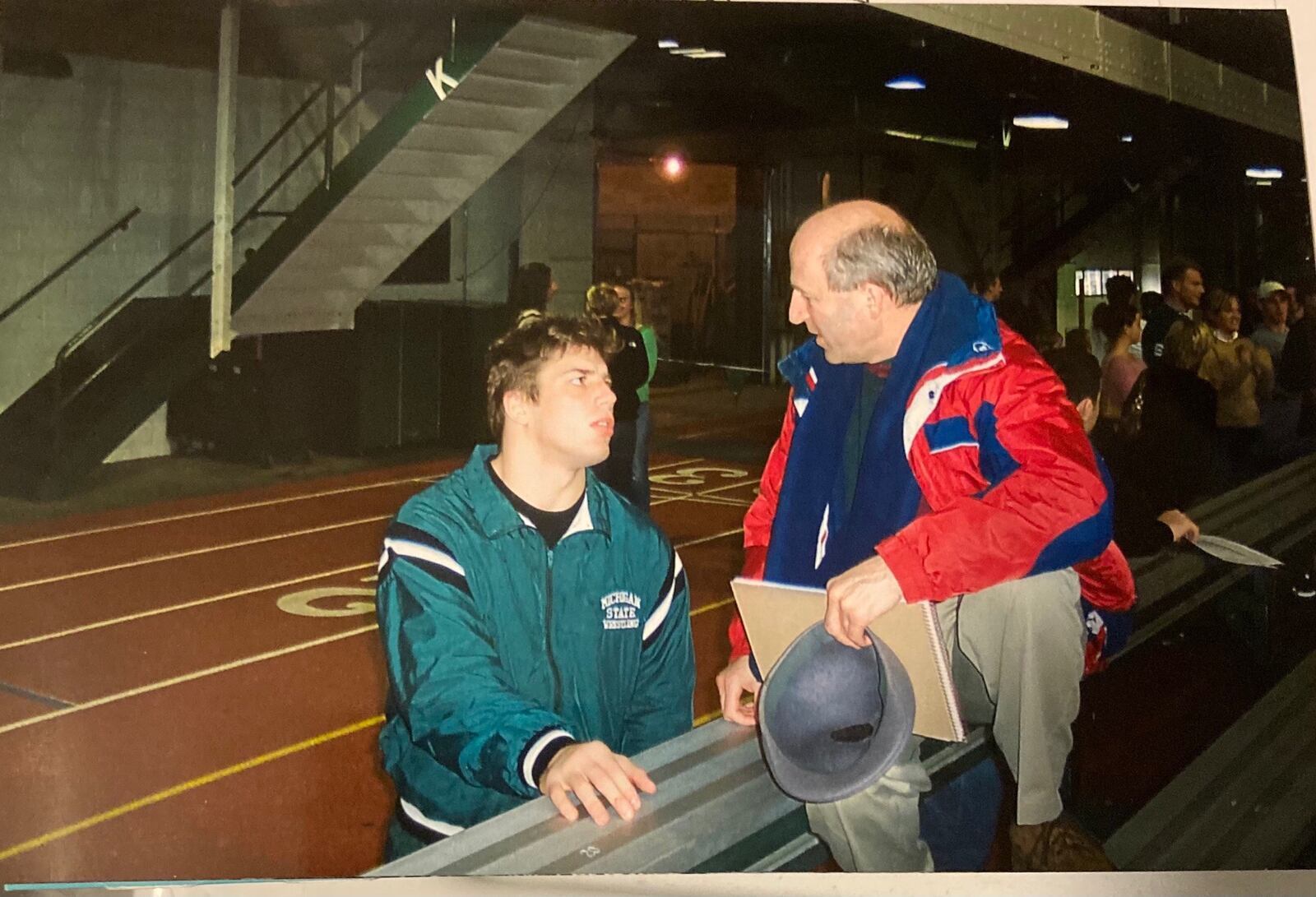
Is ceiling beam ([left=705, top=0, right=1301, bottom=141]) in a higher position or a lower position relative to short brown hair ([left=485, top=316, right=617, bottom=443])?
higher

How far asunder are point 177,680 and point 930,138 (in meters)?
1.98

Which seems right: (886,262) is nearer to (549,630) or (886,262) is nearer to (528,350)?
(528,350)

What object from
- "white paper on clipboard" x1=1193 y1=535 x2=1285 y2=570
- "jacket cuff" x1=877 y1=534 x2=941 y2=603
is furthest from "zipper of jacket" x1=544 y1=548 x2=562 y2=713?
"white paper on clipboard" x1=1193 y1=535 x2=1285 y2=570

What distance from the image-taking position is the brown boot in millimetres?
2762

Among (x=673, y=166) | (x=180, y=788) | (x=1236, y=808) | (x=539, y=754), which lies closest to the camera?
(x=539, y=754)

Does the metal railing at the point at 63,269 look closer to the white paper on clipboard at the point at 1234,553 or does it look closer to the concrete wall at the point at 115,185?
the concrete wall at the point at 115,185

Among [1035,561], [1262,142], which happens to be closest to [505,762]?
[1035,561]

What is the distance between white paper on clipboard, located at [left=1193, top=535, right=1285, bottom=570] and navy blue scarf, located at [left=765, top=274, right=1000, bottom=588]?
0.82 metres

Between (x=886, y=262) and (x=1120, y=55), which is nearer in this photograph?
(x=886, y=262)

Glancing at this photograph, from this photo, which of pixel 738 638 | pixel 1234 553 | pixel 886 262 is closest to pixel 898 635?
pixel 738 638

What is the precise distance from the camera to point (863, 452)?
8.59ft

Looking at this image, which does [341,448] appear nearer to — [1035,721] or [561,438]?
[561,438]

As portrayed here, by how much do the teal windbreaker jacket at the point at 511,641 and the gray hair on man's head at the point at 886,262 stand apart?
2.22 ft

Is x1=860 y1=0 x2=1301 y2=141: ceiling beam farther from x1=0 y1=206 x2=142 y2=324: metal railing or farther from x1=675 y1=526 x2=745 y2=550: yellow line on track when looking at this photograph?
x1=0 y1=206 x2=142 y2=324: metal railing
